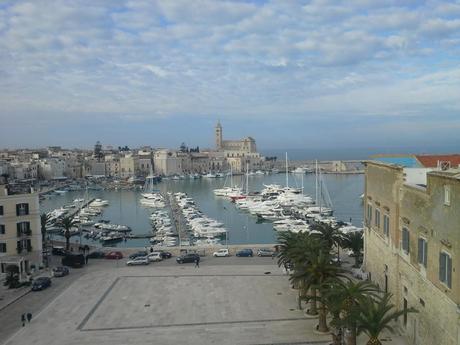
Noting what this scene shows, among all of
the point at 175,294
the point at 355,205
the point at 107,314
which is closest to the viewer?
the point at 107,314

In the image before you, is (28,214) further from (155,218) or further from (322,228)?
(155,218)

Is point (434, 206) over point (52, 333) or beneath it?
over

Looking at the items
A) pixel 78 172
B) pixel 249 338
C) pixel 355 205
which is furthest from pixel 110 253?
pixel 78 172

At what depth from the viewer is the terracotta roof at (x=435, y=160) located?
72.1 ft

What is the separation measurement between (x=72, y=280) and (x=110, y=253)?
6687 mm

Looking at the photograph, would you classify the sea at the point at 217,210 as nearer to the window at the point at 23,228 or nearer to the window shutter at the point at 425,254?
the window at the point at 23,228

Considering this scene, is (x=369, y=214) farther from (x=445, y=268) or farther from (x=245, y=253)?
(x=245, y=253)

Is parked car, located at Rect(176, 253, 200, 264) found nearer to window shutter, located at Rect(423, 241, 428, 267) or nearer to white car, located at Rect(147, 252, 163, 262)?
white car, located at Rect(147, 252, 163, 262)

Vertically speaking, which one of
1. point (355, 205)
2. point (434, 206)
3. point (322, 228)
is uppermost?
point (434, 206)

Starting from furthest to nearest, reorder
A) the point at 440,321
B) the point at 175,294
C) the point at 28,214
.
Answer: the point at 28,214
the point at 175,294
the point at 440,321

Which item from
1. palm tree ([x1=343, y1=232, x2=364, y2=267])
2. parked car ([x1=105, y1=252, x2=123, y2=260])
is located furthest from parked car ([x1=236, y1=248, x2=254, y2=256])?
parked car ([x1=105, y1=252, x2=123, y2=260])

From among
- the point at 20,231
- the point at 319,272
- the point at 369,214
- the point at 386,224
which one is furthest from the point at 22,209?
the point at 386,224

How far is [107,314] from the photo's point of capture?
22.4m

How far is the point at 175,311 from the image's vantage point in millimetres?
22547
